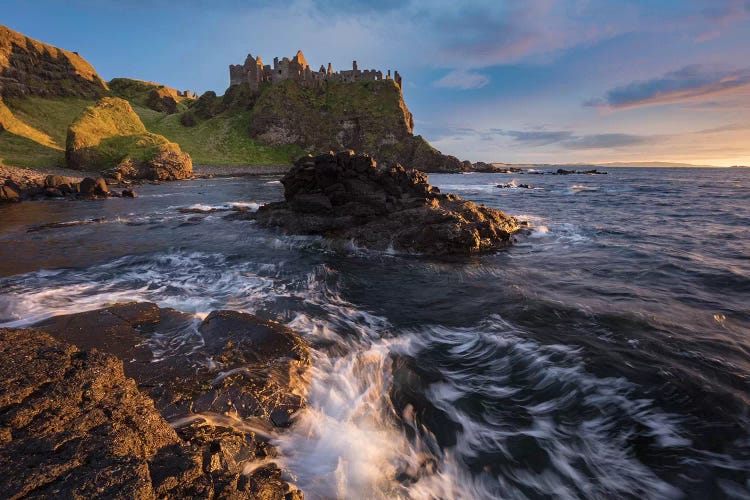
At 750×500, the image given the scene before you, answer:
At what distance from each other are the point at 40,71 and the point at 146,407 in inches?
4517

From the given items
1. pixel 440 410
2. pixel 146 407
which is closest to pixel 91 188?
pixel 146 407

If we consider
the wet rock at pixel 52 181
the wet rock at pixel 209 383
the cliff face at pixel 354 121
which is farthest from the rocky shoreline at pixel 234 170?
the wet rock at pixel 209 383

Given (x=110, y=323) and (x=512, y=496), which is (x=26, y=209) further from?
(x=512, y=496)

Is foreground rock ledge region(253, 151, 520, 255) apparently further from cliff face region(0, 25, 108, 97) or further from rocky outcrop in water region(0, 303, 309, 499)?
cliff face region(0, 25, 108, 97)

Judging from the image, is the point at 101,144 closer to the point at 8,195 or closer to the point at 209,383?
the point at 8,195

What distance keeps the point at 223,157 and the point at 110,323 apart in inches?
3936

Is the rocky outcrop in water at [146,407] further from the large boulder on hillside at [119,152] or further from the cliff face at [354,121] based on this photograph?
the cliff face at [354,121]

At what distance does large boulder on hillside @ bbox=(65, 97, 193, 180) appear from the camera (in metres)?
53.8

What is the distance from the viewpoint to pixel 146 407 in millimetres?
3521

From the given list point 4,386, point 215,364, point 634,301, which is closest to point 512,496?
point 215,364

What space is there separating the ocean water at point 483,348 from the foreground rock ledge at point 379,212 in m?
1.25

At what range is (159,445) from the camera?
122 inches

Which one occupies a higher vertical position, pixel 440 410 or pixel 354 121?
pixel 354 121

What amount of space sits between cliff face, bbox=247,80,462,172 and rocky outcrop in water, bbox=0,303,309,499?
109 metres
